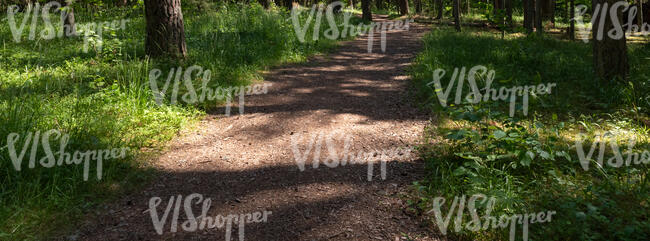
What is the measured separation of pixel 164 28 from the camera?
25.0ft

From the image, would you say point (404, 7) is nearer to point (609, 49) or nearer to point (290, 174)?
point (609, 49)

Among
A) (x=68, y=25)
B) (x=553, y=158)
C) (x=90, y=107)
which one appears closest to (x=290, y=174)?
(x=553, y=158)

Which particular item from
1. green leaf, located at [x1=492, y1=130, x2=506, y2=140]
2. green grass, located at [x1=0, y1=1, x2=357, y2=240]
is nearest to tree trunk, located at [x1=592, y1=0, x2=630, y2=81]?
green leaf, located at [x1=492, y1=130, x2=506, y2=140]

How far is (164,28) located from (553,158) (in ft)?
22.8

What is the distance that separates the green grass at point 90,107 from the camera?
3510 mm

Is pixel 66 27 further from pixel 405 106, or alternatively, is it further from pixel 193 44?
pixel 405 106

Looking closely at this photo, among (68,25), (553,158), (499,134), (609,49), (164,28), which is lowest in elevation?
(553,158)

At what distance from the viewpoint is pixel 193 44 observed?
9.29 metres

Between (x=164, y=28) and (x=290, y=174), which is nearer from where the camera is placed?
(x=290, y=174)

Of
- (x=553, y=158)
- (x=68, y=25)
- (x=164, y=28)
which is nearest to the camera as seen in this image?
(x=553, y=158)

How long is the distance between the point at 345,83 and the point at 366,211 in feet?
16.1

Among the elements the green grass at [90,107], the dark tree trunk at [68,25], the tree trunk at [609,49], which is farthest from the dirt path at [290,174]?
the dark tree trunk at [68,25]

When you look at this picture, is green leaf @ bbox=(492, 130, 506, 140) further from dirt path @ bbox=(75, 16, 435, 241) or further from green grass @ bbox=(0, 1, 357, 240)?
green grass @ bbox=(0, 1, 357, 240)

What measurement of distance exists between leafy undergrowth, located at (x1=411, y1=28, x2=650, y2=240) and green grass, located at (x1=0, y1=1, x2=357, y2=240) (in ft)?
10.6
